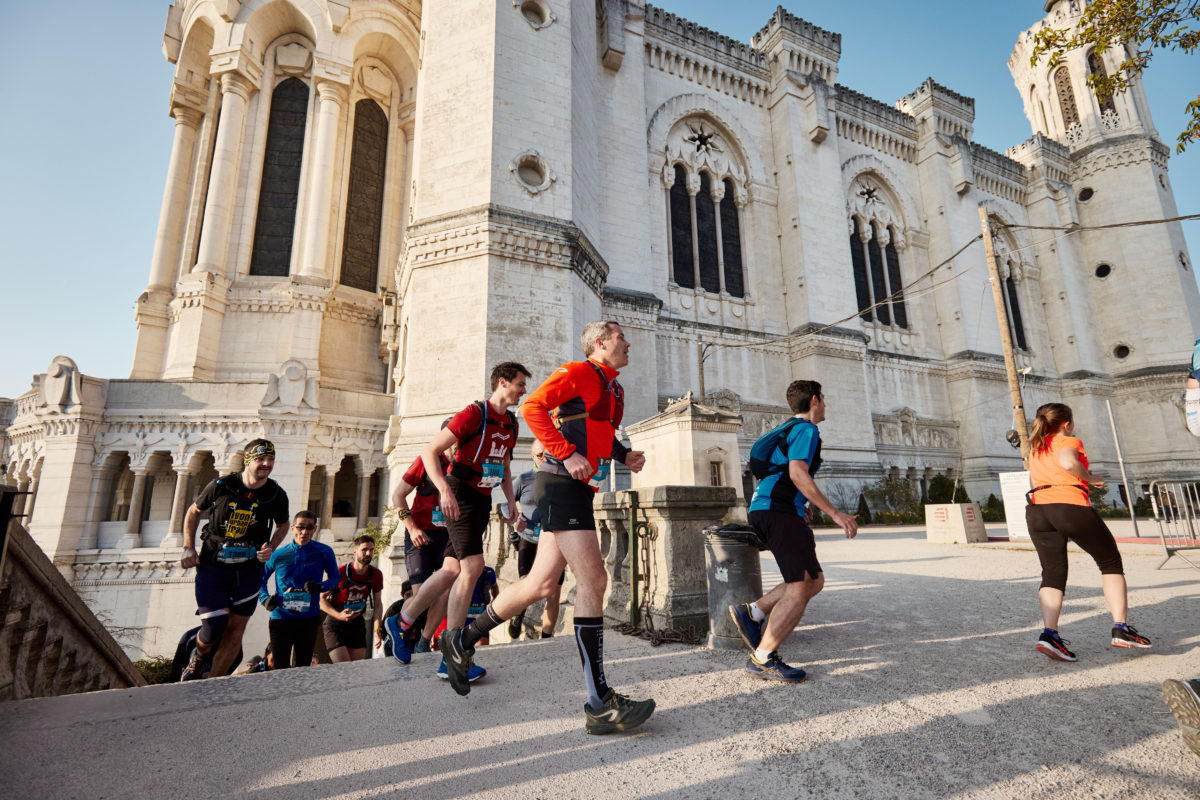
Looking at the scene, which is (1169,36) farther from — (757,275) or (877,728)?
(757,275)

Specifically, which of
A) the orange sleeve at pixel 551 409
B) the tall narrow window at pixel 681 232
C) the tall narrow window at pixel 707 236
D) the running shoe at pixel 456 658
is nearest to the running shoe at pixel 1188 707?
the orange sleeve at pixel 551 409

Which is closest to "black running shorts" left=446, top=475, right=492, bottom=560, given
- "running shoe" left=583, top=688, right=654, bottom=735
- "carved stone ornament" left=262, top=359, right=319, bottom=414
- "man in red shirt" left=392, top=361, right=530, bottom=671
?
"man in red shirt" left=392, top=361, right=530, bottom=671

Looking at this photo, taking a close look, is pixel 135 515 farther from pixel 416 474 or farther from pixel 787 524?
pixel 787 524

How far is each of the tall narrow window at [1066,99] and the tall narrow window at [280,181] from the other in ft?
134

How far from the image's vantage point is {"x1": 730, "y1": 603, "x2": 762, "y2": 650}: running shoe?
3.31 meters

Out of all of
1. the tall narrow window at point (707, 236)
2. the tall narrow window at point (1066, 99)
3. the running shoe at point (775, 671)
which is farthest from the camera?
the tall narrow window at point (1066, 99)

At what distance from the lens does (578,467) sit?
2.54 metres

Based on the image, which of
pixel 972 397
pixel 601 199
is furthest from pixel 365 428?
pixel 972 397

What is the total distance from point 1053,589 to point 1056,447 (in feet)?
3.03

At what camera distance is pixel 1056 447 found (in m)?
3.67

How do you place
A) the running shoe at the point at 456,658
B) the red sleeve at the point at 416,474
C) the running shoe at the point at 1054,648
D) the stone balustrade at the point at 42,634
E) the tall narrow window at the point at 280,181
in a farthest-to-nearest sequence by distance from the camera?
the tall narrow window at the point at 280,181 < the red sleeve at the point at 416,474 < the running shoe at the point at 1054,648 < the stone balustrade at the point at 42,634 < the running shoe at the point at 456,658

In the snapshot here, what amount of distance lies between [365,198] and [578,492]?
70.3 feet

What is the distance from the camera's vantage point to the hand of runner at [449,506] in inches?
120

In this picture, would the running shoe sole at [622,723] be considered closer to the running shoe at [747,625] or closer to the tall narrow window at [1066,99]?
the running shoe at [747,625]
